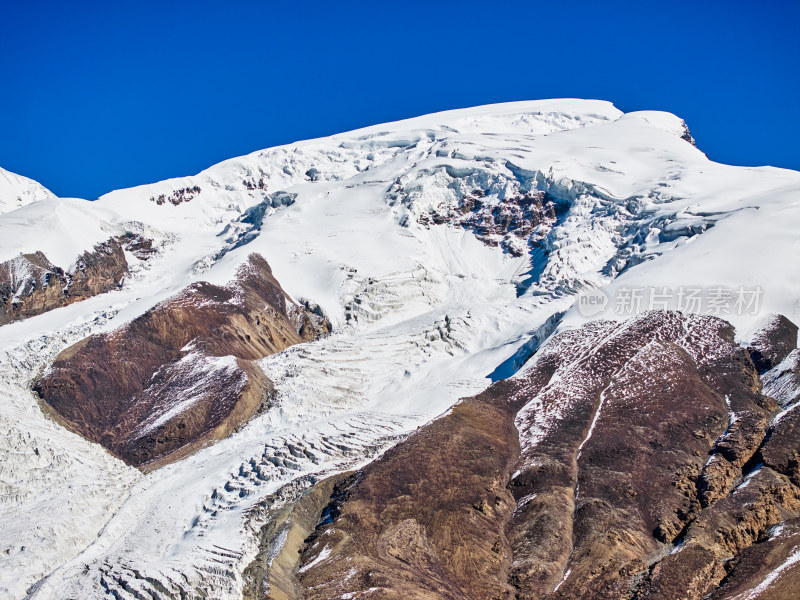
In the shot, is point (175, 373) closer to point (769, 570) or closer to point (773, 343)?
point (773, 343)

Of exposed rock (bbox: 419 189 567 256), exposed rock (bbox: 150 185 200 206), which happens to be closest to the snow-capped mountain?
exposed rock (bbox: 419 189 567 256)

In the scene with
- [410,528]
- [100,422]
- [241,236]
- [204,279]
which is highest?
[241,236]

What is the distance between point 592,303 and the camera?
3383 inches

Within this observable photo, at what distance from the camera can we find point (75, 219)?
118250 millimetres

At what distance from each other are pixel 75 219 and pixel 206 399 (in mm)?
53022

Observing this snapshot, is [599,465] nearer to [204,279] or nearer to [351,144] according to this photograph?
[204,279]

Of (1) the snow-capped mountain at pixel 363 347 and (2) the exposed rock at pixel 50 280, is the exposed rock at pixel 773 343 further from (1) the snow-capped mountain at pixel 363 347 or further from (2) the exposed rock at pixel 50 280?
(2) the exposed rock at pixel 50 280

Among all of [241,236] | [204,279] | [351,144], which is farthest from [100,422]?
[351,144]

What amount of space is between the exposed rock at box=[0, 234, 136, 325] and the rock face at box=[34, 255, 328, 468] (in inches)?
670

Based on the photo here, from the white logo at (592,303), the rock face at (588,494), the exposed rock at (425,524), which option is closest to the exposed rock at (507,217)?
the white logo at (592,303)

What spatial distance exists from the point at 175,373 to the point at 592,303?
4426 centimetres

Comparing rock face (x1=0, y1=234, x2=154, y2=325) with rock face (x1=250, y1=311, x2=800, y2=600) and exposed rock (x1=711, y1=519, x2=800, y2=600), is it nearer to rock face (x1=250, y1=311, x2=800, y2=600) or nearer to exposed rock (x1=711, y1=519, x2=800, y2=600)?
rock face (x1=250, y1=311, x2=800, y2=600)

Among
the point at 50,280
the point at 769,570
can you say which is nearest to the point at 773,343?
the point at 769,570

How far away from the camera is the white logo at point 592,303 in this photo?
8425cm
